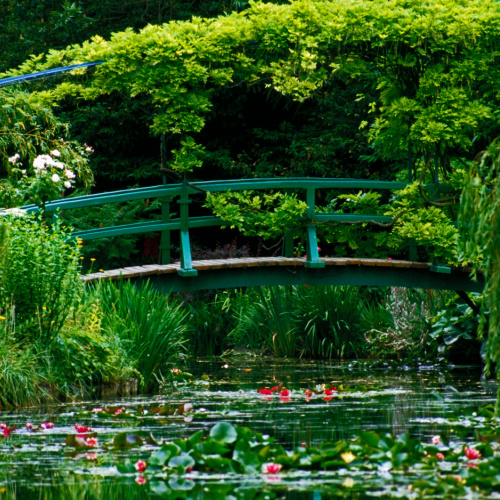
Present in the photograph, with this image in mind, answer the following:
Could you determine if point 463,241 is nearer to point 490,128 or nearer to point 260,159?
point 490,128

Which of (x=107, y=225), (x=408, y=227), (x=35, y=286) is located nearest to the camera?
(x=35, y=286)

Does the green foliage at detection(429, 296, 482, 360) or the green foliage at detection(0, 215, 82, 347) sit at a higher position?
the green foliage at detection(0, 215, 82, 347)

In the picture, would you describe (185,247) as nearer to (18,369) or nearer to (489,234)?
(18,369)

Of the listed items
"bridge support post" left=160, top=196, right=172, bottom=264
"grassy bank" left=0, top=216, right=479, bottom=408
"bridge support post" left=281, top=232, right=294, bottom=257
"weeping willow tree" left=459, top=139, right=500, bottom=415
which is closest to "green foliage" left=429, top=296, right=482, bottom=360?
"grassy bank" left=0, top=216, right=479, bottom=408

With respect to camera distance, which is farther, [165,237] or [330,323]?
[330,323]

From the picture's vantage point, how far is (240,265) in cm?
879

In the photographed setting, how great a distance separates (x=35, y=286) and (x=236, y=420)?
2.11 meters

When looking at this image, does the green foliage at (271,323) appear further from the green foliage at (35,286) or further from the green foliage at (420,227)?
the green foliage at (35,286)

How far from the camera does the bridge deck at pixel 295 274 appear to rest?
870 cm

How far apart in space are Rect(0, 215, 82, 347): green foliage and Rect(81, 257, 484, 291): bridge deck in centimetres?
145

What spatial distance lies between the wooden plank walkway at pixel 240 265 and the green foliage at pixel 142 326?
1.76 ft

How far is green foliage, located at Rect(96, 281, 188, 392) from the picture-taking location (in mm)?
7434

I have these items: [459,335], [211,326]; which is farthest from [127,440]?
[211,326]

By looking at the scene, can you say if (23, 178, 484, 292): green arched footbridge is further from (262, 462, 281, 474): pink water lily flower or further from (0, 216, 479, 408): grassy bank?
(262, 462, 281, 474): pink water lily flower
